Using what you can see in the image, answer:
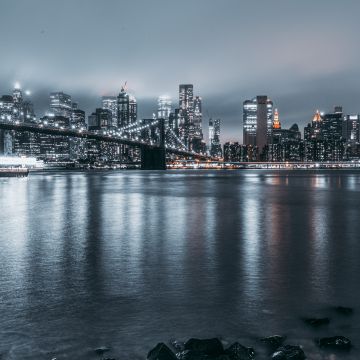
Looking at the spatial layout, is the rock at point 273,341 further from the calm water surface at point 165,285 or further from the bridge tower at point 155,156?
the bridge tower at point 155,156

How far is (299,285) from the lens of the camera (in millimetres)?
9195

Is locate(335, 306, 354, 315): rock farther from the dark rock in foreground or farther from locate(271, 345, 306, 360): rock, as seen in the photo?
the dark rock in foreground

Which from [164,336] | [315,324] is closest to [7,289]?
[164,336]

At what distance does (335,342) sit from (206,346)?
5.75 ft

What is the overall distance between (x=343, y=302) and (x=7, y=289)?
19.8 feet

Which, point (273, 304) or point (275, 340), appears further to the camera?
point (273, 304)

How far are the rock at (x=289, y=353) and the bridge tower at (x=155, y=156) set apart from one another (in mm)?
110505

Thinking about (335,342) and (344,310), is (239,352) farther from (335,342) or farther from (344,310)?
(344,310)

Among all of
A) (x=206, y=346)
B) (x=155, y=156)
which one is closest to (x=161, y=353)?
(x=206, y=346)

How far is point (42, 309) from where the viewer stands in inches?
301

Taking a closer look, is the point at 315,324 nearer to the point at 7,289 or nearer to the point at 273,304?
the point at 273,304

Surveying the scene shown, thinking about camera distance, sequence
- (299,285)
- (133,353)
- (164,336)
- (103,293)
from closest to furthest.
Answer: (133,353)
(164,336)
(103,293)
(299,285)

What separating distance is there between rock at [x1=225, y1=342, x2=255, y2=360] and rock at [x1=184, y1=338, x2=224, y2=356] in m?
0.11

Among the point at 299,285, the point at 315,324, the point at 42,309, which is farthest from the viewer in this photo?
the point at 299,285
